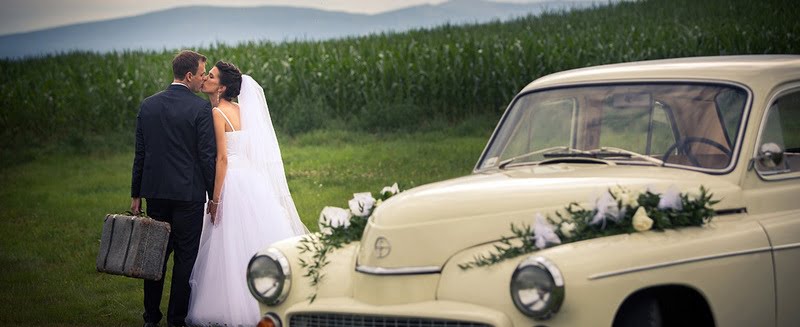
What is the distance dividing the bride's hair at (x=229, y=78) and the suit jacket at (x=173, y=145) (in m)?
0.63

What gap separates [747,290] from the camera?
20.0 ft

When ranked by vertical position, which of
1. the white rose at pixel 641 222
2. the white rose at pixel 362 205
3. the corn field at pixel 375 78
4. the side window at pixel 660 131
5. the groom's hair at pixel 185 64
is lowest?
the corn field at pixel 375 78

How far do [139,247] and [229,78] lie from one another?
1711 millimetres

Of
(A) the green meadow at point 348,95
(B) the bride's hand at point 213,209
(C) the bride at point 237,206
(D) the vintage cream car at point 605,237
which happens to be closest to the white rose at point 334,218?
(D) the vintage cream car at point 605,237

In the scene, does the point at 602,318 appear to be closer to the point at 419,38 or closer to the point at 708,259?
the point at 708,259

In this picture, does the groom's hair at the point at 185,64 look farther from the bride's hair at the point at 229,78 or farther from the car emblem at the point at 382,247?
the car emblem at the point at 382,247

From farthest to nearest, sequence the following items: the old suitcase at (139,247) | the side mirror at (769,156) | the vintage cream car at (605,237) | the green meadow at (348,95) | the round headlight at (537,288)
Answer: the green meadow at (348,95)
the old suitcase at (139,247)
the side mirror at (769,156)
the vintage cream car at (605,237)
the round headlight at (537,288)

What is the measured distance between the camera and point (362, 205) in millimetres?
7008

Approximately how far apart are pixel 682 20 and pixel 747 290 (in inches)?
1174

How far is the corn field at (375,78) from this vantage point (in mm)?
27766

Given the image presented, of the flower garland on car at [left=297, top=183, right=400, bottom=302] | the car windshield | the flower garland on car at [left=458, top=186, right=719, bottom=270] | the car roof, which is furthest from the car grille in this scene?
the car roof

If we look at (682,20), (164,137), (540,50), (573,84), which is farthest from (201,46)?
(573,84)

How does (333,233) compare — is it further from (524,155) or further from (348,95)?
(348,95)

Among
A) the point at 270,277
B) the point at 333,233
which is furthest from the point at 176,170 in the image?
→ the point at 270,277
